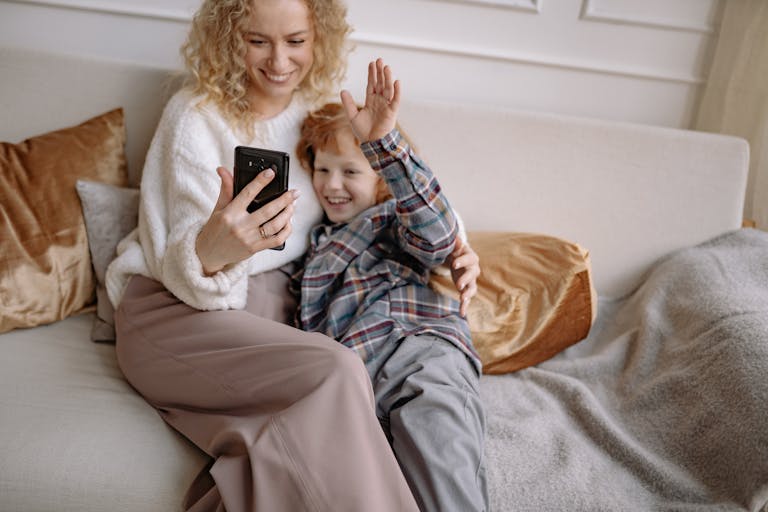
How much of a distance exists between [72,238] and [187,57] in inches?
19.5

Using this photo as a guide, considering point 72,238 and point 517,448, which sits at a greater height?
point 72,238

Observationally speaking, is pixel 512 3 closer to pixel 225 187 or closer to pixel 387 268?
pixel 387 268

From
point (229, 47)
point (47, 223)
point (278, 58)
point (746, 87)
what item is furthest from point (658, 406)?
point (47, 223)

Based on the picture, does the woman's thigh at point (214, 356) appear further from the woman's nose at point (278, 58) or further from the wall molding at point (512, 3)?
the wall molding at point (512, 3)

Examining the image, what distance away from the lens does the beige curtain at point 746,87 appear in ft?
5.35

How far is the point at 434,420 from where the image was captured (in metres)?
1.05

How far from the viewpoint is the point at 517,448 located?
1.17 m

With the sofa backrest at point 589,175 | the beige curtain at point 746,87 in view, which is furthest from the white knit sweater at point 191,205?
the beige curtain at point 746,87

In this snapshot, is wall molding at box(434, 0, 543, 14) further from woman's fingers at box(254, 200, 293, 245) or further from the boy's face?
woman's fingers at box(254, 200, 293, 245)

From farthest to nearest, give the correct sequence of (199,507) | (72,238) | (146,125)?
(146,125) < (72,238) < (199,507)

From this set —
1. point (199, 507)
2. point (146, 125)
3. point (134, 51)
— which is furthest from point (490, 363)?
point (134, 51)

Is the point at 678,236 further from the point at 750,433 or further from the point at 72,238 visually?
the point at 72,238

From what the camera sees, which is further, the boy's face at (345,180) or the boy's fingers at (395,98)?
the boy's face at (345,180)

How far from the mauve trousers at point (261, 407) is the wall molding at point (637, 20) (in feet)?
4.15
